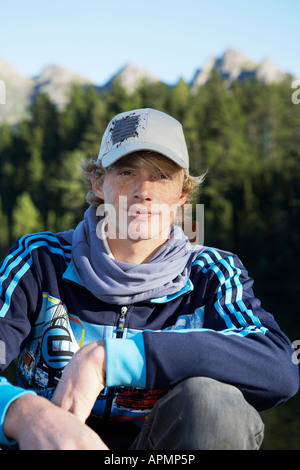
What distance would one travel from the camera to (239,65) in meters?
141

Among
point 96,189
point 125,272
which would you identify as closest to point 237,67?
point 96,189

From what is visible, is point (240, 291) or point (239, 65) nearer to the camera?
point (240, 291)

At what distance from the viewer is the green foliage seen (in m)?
31.3

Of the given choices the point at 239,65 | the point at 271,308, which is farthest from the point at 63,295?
the point at 239,65

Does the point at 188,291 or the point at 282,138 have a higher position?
the point at 282,138

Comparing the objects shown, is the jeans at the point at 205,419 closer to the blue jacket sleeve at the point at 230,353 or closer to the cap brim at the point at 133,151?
the blue jacket sleeve at the point at 230,353

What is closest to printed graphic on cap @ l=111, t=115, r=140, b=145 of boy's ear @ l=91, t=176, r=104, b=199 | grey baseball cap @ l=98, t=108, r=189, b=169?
grey baseball cap @ l=98, t=108, r=189, b=169

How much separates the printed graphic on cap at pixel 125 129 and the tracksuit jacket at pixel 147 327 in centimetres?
45

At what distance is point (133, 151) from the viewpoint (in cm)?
214

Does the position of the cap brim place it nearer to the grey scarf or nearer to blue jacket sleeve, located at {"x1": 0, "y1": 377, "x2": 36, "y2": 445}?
the grey scarf

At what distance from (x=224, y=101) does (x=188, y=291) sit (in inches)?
1707

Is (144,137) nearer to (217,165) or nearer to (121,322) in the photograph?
(121,322)

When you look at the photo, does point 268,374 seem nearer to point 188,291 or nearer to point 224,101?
point 188,291

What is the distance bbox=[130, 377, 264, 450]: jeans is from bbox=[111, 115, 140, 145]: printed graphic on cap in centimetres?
98
